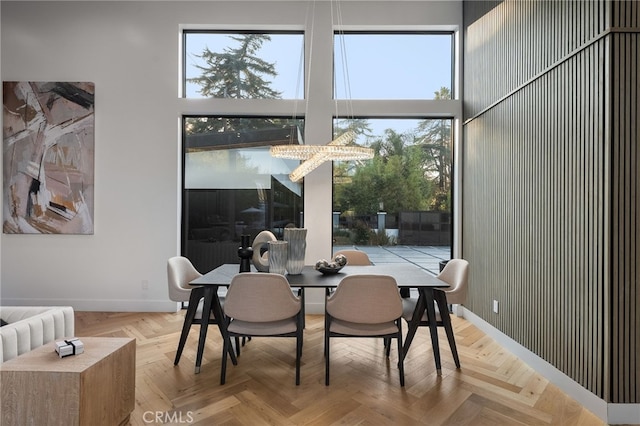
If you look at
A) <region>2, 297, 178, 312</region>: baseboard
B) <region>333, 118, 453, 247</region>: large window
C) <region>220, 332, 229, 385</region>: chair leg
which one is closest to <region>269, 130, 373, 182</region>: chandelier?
<region>333, 118, 453, 247</region>: large window

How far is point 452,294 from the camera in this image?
116 inches

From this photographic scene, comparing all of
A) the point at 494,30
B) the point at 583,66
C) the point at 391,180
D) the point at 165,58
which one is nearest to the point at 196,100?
the point at 165,58

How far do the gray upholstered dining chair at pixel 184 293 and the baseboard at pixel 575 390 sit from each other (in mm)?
2672

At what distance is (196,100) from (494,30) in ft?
12.4

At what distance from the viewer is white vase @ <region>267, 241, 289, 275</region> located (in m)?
2.88

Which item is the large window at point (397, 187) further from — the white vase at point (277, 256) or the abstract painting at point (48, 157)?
the abstract painting at point (48, 157)

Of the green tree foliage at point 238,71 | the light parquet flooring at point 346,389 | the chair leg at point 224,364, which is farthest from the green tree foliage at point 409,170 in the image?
the chair leg at point 224,364

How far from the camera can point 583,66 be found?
2.33 m

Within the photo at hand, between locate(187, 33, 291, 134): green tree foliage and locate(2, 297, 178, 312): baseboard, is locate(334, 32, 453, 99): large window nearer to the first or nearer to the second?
locate(187, 33, 291, 134): green tree foliage

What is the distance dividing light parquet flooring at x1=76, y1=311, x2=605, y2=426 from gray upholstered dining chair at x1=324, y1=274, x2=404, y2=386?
23 centimetres

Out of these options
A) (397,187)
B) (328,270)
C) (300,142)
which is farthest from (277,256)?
(397,187)

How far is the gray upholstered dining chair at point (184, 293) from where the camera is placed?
2.82 m

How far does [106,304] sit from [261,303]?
3.23 meters

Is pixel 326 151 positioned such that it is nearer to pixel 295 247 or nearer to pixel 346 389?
pixel 295 247
